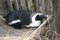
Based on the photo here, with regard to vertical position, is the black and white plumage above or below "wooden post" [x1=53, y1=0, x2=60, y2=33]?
below

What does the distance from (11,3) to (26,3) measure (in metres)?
0.95

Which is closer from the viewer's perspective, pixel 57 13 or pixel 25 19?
pixel 57 13

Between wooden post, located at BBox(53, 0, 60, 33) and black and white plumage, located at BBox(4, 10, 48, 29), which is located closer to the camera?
wooden post, located at BBox(53, 0, 60, 33)

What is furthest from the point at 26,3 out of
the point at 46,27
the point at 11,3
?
the point at 46,27

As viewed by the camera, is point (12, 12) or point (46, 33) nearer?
point (46, 33)

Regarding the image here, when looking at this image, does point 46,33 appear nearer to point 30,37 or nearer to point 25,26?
point 30,37

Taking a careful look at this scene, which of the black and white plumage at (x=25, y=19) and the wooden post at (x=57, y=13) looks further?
the black and white plumage at (x=25, y=19)

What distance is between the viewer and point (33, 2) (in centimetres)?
820

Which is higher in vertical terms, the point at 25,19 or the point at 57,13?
the point at 57,13

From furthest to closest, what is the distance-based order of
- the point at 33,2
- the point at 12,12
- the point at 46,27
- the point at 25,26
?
the point at 33,2 → the point at 12,12 → the point at 25,26 → the point at 46,27

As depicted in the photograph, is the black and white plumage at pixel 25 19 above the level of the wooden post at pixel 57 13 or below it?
below

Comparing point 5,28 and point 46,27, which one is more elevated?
point 46,27

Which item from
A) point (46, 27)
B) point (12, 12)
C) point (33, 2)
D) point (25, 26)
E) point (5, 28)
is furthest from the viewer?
point (33, 2)

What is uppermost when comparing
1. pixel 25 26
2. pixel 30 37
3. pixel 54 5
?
pixel 54 5
